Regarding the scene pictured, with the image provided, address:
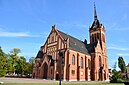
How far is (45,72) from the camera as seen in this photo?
5031 centimetres

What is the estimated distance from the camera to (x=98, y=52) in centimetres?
5969

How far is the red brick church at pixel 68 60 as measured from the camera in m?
46.5

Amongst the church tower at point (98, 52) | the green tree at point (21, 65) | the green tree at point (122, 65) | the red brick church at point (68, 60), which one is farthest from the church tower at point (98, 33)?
the green tree at point (21, 65)

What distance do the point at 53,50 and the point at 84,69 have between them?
1309cm

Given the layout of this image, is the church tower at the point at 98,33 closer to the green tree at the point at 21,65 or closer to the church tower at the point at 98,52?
the church tower at the point at 98,52

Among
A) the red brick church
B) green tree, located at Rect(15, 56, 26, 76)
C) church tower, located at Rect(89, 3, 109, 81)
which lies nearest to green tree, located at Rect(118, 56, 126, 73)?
church tower, located at Rect(89, 3, 109, 81)

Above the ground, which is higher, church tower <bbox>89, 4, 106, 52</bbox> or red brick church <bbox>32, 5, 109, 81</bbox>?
church tower <bbox>89, 4, 106, 52</bbox>

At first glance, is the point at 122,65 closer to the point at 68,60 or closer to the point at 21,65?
the point at 68,60

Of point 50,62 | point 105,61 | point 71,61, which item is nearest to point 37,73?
point 50,62

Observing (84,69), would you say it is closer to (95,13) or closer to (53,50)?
(53,50)

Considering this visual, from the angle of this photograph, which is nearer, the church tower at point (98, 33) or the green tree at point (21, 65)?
the church tower at point (98, 33)

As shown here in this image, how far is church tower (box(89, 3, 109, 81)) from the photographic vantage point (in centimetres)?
5661

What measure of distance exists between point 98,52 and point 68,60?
→ 18.2m

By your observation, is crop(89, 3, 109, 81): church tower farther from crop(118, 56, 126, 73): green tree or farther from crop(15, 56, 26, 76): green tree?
crop(15, 56, 26, 76): green tree
